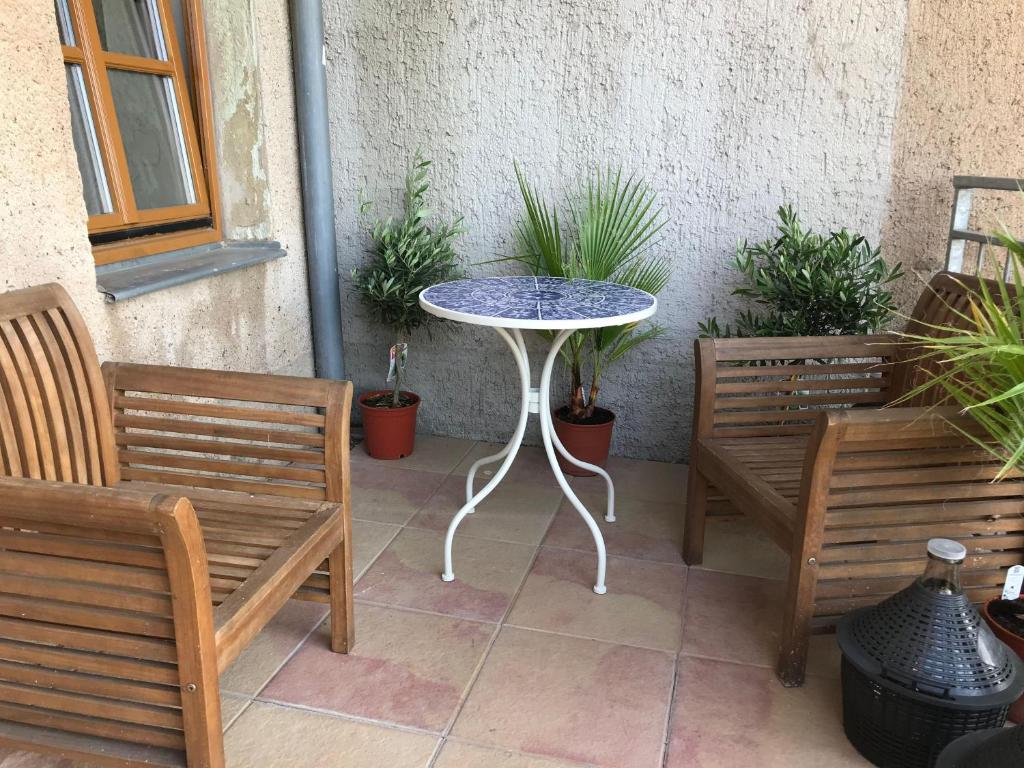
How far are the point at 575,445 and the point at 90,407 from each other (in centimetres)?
187

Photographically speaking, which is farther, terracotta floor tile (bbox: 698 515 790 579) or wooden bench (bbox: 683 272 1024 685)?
terracotta floor tile (bbox: 698 515 790 579)

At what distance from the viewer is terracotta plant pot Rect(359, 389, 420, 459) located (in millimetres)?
3357

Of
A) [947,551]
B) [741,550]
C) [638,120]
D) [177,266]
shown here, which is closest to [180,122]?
[177,266]

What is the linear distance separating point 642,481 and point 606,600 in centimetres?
96

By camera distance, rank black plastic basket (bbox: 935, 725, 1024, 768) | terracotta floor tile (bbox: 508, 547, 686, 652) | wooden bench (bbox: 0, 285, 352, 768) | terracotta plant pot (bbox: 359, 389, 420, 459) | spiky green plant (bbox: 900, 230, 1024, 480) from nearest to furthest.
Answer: black plastic basket (bbox: 935, 725, 1024, 768), wooden bench (bbox: 0, 285, 352, 768), spiky green plant (bbox: 900, 230, 1024, 480), terracotta floor tile (bbox: 508, 547, 686, 652), terracotta plant pot (bbox: 359, 389, 420, 459)

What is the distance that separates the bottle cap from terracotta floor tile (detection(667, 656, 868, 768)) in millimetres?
530

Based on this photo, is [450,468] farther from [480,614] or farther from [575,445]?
[480,614]

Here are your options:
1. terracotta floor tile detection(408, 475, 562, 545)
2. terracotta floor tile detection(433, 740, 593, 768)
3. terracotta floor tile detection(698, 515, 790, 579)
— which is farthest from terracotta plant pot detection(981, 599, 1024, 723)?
terracotta floor tile detection(408, 475, 562, 545)

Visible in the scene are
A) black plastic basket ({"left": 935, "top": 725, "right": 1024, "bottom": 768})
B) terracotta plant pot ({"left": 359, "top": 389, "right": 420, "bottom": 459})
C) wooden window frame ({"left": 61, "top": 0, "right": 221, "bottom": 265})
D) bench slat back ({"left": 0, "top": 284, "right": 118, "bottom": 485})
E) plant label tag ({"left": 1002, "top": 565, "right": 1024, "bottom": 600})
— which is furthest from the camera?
terracotta plant pot ({"left": 359, "top": 389, "right": 420, "bottom": 459})

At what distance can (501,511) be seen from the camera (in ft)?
9.75

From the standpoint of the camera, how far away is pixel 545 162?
3254 mm

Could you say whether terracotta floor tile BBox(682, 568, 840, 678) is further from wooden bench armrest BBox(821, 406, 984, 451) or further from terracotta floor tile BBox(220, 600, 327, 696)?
terracotta floor tile BBox(220, 600, 327, 696)

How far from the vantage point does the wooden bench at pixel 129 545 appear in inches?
50.8

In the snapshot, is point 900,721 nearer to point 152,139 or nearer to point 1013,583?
point 1013,583
